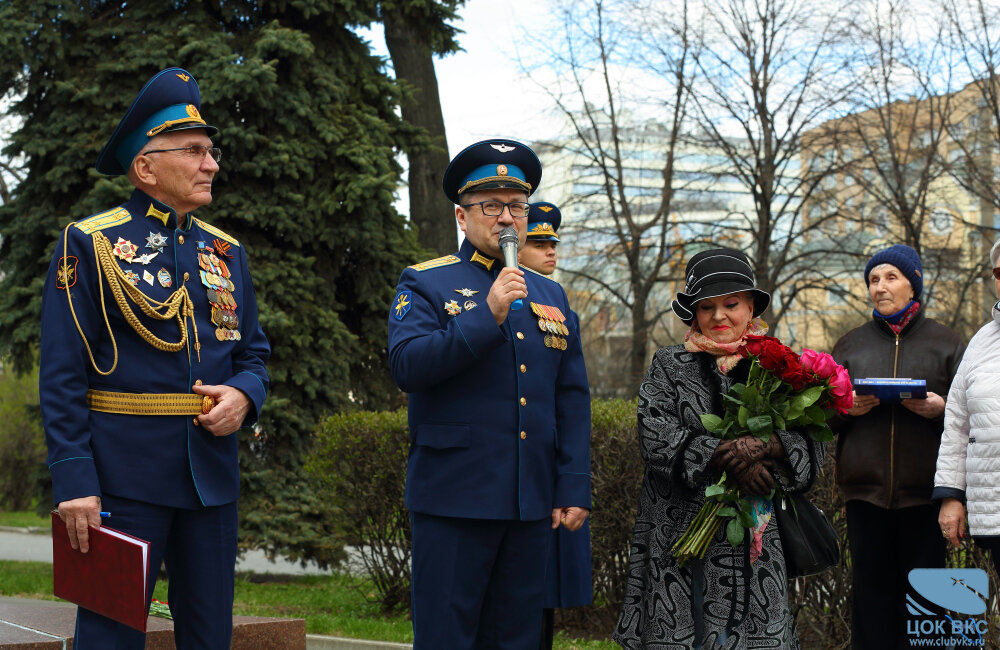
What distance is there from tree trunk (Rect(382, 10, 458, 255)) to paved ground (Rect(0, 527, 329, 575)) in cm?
411

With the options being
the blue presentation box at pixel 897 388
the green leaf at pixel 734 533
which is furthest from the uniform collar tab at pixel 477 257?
the blue presentation box at pixel 897 388

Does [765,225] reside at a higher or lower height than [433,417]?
higher

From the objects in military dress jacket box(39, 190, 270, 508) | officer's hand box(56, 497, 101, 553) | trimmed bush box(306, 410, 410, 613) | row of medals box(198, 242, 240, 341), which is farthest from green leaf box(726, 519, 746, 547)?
trimmed bush box(306, 410, 410, 613)

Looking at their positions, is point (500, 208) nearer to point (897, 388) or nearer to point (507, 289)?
point (507, 289)

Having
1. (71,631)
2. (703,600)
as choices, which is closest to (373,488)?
(71,631)

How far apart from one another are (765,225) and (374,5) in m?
9.33

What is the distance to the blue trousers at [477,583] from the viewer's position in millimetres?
3439

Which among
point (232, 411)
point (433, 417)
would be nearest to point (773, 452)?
point (433, 417)

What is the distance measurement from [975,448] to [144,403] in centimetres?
322

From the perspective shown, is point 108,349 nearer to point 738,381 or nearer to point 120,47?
point 738,381

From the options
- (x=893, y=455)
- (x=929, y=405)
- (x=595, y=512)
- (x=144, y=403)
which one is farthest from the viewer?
(x=595, y=512)

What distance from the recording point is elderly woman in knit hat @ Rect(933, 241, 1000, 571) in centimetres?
408

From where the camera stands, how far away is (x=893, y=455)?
4.82 m

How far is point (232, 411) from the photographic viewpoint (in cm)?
353
